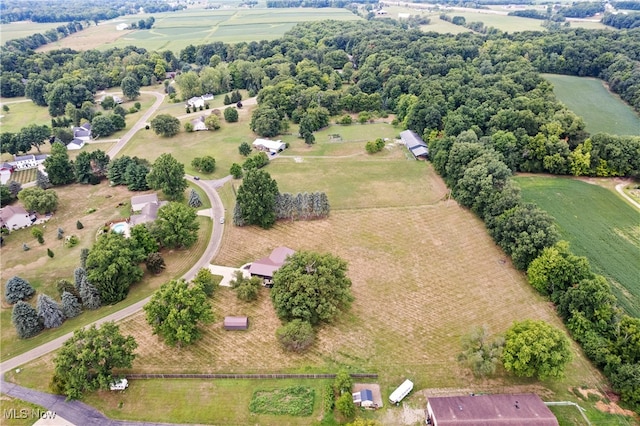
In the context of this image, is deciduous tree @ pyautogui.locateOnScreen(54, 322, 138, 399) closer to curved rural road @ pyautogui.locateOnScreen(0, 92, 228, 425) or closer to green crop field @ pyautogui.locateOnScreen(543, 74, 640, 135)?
curved rural road @ pyautogui.locateOnScreen(0, 92, 228, 425)

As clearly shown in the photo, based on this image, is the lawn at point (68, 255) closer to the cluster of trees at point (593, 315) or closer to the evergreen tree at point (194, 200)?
the evergreen tree at point (194, 200)

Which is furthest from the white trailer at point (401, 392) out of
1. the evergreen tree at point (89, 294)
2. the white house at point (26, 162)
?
the white house at point (26, 162)

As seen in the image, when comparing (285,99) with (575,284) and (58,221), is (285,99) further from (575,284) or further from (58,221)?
(575,284)

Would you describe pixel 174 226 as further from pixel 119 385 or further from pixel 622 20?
pixel 622 20

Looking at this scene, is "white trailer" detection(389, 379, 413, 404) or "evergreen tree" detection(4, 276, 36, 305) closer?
"white trailer" detection(389, 379, 413, 404)

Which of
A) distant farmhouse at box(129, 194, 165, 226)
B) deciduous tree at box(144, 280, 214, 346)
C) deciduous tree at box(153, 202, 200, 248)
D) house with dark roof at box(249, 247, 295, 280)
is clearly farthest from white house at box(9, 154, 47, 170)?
deciduous tree at box(144, 280, 214, 346)

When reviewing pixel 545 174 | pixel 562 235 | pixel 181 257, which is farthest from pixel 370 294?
pixel 545 174
